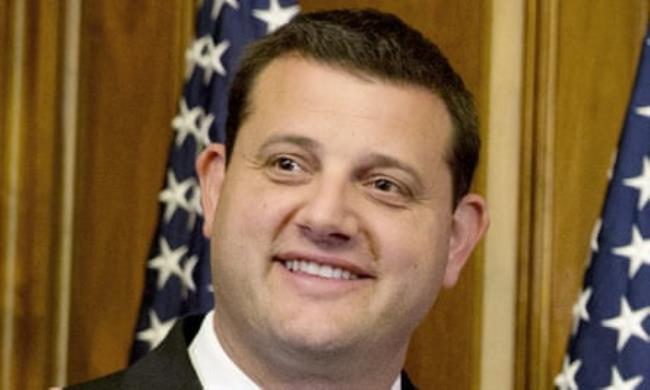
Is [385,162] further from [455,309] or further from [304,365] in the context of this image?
[455,309]

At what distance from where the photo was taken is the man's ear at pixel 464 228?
1927mm

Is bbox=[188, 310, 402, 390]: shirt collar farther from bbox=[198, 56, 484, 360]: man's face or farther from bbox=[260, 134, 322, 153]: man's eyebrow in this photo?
bbox=[260, 134, 322, 153]: man's eyebrow

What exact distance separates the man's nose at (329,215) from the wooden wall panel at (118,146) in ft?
4.40

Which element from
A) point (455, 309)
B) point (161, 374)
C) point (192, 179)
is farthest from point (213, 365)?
point (455, 309)

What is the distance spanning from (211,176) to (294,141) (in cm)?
20

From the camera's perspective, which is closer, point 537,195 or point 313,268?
point 313,268

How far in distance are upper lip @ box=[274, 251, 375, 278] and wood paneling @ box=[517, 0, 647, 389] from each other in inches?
46.4

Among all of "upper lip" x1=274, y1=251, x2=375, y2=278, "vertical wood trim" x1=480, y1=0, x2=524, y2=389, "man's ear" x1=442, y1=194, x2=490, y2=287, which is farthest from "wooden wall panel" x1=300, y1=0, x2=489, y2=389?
"upper lip" x1=274, y1=251, x2=375, y2=278

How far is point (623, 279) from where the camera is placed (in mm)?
2492

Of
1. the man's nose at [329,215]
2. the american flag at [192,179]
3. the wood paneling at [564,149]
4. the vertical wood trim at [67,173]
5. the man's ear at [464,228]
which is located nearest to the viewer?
the man's nose at [329,215]

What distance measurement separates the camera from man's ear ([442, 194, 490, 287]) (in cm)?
193

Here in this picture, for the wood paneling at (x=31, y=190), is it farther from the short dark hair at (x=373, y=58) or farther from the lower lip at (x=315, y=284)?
the lower lip at (x=315, y=284)

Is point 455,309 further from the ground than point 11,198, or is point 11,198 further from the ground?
point 11,198

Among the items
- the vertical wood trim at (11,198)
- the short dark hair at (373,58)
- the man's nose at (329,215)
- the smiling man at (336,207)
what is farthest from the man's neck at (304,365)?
the vertical wood trim at (11,198)
